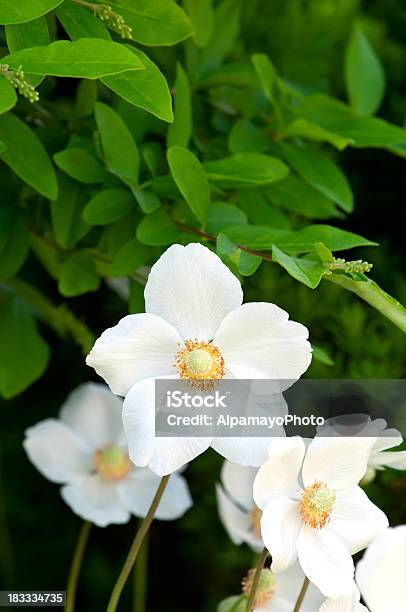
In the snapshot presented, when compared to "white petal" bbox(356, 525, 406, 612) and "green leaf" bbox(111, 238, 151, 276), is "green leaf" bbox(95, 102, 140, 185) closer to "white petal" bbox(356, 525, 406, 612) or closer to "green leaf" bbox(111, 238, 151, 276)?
"green leaf" bbox(111, 238, 151, 276)

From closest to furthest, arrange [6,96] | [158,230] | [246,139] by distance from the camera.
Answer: [6,96], [158,230], [246,139]

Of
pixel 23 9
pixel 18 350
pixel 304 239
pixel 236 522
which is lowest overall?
pixel 236 522

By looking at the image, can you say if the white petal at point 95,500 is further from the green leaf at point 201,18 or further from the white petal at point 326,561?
the green leaf at point 201,18

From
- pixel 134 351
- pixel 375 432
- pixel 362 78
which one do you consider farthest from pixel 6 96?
pixel 362 78

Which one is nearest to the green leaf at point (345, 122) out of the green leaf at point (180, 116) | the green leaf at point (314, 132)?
the green leaf at point (314, 132)

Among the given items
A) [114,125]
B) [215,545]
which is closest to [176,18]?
[114,125]

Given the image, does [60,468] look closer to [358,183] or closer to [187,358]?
[187,358]

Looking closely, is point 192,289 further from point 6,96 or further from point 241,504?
point 241,504
